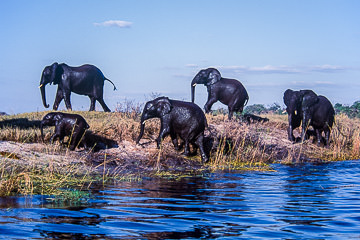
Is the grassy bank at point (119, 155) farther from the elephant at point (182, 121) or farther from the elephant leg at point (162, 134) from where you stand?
the elephant at point (182, 121)

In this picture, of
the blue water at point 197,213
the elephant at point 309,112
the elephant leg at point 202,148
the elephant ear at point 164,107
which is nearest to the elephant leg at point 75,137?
the elephant ear at point 164,107

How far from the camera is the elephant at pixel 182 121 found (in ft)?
44.5

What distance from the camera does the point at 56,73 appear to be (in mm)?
20484

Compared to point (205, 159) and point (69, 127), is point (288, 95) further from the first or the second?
point (69, 127)

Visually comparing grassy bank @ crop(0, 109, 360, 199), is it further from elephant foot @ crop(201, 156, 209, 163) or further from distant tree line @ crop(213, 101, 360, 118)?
distant tree line @ crop(213, 101, 360, 118)

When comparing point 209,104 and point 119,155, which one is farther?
point 209,104

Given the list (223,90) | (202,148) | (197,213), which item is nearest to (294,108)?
(223,90)

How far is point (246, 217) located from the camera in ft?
22.1

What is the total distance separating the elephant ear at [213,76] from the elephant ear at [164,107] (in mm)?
6149

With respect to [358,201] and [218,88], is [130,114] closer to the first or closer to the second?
[218,88]

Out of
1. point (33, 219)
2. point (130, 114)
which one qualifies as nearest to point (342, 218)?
point (33, 219)

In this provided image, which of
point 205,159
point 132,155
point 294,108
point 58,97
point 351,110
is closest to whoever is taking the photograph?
point 132,155

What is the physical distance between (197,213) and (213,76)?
1314 centimetres

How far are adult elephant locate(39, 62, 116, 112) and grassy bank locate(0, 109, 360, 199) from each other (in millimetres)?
2669
